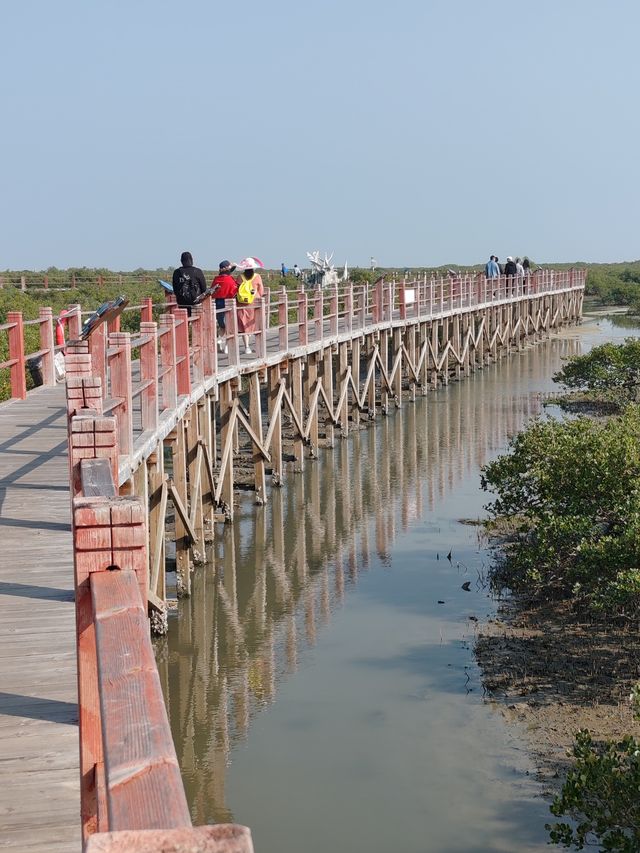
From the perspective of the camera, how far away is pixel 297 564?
14352mm

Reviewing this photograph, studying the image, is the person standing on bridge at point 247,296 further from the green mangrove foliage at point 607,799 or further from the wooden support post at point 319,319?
the green mangrove foliage at point 607,799

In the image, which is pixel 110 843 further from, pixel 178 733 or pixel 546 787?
pixel 178 733

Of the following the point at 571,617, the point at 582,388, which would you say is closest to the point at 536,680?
the point at 571,617

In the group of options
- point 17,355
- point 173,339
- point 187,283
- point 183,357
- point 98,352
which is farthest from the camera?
point 187,283

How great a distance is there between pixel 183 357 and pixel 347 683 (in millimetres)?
3723

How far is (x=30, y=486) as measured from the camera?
784 centimetres

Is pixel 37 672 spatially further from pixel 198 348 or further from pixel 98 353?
pixel 198 348

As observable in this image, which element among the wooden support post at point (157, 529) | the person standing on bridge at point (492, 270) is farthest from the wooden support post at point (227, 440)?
the person standing on bridge at point (492, 270)

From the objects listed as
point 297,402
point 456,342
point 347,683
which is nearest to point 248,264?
point 297,402

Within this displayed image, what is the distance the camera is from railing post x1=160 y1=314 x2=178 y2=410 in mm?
11094

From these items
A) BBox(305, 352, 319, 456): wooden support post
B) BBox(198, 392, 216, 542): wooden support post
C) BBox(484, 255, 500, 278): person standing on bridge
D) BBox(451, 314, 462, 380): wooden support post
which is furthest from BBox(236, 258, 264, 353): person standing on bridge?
BBox(484, 255, 500, 278): person standing on bridge

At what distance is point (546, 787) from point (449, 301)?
24393 millimetres

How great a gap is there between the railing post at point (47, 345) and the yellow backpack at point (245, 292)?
2881 millimetres

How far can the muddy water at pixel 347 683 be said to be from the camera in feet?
25.9
